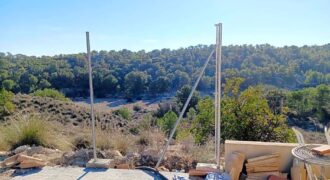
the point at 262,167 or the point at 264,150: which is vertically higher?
the point at 264,150

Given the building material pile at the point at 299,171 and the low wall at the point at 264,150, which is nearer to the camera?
the building material pile at the point at 299,171

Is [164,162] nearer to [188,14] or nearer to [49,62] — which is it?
[188,14]

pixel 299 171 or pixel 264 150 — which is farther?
pixel 264 150

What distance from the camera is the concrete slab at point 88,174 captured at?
134 inches

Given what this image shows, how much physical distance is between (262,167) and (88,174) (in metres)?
1.89

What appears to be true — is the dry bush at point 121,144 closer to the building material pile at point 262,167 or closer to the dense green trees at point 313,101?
the building material pile at point 262,167

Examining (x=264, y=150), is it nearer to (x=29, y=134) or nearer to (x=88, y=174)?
(x=88, y=174)

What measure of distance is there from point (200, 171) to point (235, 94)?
2676mm

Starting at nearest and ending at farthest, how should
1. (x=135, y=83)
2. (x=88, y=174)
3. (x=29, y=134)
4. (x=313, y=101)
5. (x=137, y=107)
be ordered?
(x=88, y=174) < (x=29, y=134) < (x=313, y=101) < (x=137, y=107) < (x=135, y=83)

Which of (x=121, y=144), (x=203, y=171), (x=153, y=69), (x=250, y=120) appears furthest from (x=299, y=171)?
(x=153, y=69)

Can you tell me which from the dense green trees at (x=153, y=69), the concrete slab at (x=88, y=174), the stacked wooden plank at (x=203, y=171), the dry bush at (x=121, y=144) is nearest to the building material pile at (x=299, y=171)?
the stacked wooden plank at (x=203, y=171)

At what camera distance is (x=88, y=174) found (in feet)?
11.5

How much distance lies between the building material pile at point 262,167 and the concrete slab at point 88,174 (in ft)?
2.25

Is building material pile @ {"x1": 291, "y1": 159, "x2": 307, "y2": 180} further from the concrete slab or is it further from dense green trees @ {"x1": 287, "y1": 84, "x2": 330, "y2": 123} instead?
dense green trees @ {"x1": 287, "y1": 84, "x2": 330, "y2": 123}
